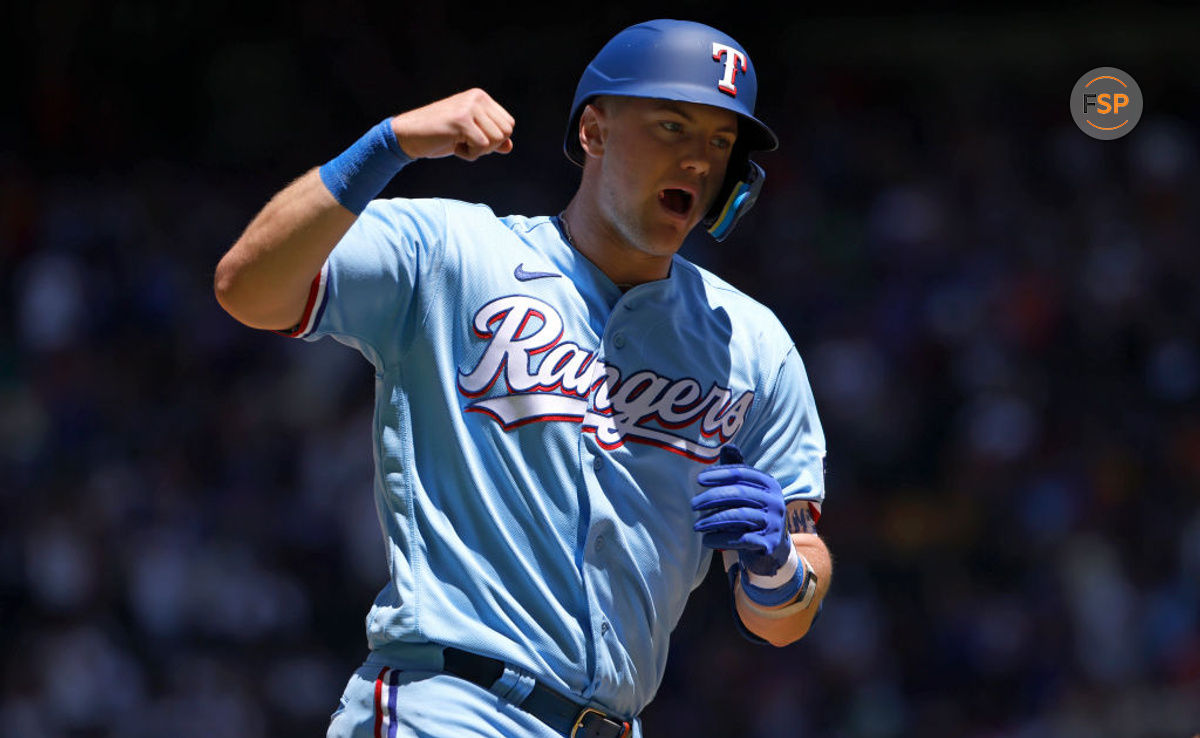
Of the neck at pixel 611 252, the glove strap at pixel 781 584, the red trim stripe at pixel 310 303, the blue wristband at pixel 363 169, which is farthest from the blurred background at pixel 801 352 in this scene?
the blue wristband at pixel 363 169

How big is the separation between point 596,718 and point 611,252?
0.88 meters

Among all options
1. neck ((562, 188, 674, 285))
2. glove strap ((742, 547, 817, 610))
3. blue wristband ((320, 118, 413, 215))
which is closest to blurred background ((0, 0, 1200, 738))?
glove strap ((742, 547, 817, 610))

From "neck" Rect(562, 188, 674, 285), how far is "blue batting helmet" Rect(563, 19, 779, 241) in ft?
0.51

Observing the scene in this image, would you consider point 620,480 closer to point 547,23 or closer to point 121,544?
point 121,544

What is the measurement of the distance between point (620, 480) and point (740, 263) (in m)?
6.21

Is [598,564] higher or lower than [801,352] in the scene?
higher

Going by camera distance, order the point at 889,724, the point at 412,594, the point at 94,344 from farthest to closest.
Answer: the point at 94,344, the point at 889,724, the point at 412,594

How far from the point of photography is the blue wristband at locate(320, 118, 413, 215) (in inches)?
91.8

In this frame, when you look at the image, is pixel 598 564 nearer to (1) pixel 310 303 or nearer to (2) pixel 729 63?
(1) pixel 310 303

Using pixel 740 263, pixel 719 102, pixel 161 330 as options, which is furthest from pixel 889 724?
pixel 719 102

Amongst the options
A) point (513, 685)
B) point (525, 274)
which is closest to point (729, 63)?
point (525, 274)

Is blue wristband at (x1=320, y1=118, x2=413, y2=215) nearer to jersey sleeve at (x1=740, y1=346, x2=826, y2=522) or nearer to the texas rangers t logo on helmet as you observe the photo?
the texas rangers t logo on helmet

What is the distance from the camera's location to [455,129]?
2.32 metres

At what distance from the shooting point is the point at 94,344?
8445 mm
